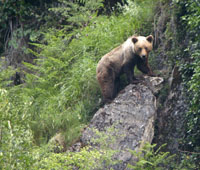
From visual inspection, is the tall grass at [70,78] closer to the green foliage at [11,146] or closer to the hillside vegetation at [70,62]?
the hillside vegetation at [70,62]

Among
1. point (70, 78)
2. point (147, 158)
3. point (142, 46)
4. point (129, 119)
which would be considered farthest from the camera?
point (70, 78)

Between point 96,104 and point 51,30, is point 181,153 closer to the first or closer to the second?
point 96,104

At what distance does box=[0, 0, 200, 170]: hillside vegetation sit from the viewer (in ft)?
22.0

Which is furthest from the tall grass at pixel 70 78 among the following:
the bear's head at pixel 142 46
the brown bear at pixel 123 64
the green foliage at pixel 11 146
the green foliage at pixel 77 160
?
the green foliage at pixel 11 146

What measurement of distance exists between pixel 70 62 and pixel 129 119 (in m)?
3.37

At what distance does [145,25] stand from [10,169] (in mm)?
6450

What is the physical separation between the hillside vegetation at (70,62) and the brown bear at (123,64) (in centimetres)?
59

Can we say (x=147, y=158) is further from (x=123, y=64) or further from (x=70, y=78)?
(x=70, y=78)

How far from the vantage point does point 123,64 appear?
807 centimetres

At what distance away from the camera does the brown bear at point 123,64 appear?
7973 millimetres

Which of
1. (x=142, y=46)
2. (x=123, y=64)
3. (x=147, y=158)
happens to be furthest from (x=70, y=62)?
(x=147, y=158)

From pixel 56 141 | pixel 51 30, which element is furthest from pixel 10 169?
pixel 51 30

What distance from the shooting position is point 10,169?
4.40 m

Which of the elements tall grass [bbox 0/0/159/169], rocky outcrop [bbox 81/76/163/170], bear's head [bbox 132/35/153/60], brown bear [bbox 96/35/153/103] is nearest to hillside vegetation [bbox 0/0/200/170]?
tall grass [bbox 0/0/159/169]
